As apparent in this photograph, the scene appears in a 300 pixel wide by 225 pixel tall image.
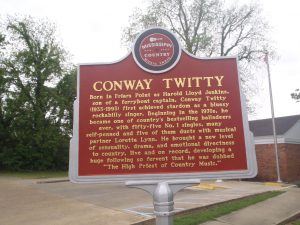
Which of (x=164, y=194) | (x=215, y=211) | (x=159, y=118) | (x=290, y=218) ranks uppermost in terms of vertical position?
(x=159, y=118)

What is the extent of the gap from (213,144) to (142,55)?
155 centimetres

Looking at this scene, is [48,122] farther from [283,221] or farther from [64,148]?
[283,221]

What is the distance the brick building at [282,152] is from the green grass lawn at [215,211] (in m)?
11.0

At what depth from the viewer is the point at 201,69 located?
481 centimetres

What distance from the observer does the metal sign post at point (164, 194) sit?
4.37 meters

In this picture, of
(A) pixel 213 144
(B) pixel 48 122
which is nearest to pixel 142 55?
(A) pixel 213 144

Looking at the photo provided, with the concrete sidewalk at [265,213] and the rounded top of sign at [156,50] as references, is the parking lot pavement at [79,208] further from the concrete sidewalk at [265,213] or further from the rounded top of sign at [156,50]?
the rounded top of sign at [156,50]

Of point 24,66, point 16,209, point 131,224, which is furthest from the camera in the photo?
point 24,66

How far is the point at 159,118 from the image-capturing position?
182 inches

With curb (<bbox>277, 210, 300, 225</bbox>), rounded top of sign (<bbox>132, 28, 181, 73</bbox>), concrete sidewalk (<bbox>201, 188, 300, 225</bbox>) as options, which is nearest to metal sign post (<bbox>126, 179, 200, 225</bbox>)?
rounded top of sign (<bbox>132, 28, 181, 73</bbox>)

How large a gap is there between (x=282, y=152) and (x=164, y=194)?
20584 millimetres

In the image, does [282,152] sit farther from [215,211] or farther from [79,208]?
[79,208]

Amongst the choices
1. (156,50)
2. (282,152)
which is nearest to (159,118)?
(156,50)

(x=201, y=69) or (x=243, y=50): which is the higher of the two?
(x=243, y=50)
